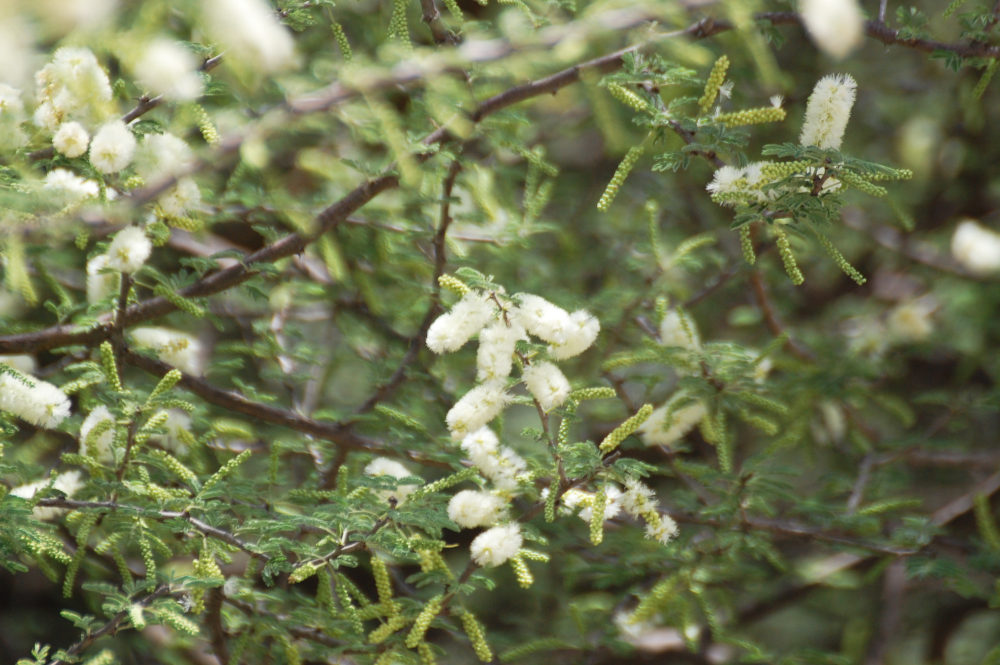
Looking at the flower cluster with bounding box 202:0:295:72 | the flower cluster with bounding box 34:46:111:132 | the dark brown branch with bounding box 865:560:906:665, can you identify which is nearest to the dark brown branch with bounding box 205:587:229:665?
the flower cluster with bounding box 34:46:111:132

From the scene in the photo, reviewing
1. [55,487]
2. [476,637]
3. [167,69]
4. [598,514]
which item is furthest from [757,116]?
[55,487]

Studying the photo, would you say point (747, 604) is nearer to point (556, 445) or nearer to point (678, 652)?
point (678, 652)

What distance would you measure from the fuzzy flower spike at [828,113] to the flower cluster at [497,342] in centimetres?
49

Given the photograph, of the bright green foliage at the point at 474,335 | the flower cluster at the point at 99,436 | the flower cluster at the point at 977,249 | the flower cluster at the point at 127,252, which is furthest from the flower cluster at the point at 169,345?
the flower cluster at the point at 977,249

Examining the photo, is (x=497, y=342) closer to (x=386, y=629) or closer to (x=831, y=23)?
(x=386, y=629)

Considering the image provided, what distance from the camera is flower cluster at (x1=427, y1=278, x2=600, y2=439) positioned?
1484mm

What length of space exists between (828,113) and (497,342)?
633 mm

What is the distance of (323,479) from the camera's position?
6.67ft

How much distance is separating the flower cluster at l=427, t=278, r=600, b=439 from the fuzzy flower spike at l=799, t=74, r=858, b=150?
0.49 meters

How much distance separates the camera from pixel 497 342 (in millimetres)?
1481

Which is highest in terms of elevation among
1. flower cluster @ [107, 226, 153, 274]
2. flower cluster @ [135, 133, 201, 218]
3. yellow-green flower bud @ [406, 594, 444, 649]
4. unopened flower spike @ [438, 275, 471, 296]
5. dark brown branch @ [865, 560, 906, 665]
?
flower cluster @ [135, 133, 201, 218]

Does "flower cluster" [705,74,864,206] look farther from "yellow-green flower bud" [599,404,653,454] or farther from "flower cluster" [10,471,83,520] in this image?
"flower cluster" [10,471,83,520]

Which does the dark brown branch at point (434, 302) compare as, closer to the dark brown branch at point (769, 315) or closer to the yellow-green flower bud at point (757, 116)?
the yellow-green flower bud at point (757, 116)

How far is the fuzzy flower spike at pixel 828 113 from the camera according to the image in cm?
144
